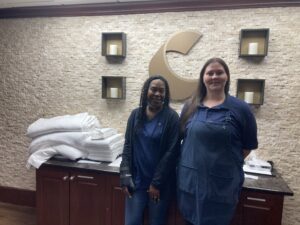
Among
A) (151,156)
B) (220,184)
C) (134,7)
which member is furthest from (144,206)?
(134,7)

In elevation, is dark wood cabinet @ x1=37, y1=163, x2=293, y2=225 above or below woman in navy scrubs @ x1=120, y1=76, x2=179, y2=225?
below

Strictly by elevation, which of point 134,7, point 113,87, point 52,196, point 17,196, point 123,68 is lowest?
point 17,196

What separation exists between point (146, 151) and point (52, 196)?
44.8 inches

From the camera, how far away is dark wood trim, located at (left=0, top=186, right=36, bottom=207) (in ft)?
9.65

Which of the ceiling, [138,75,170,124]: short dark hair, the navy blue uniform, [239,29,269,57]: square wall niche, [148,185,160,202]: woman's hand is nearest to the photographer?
the navy blue uniform

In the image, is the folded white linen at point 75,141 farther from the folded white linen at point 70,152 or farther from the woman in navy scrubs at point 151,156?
the woman in navy scrubs at point 151,156

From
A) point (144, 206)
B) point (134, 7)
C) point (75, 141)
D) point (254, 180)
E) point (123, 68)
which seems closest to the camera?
point (144, 206)

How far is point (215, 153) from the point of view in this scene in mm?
1405

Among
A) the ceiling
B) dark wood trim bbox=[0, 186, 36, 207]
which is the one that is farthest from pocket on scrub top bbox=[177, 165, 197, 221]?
dark wood trim bbox=[0, 186, 36, 207]

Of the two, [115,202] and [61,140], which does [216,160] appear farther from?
[61,140]

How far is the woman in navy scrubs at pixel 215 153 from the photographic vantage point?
141cm

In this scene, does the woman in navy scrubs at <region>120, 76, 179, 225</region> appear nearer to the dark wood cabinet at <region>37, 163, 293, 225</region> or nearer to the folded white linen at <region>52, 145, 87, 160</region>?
the dark wood cabinet at <region>37, 163, 293, 225</region>

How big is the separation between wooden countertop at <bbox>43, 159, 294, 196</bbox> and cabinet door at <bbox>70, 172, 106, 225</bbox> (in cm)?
6

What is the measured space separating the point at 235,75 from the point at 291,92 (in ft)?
1.63
